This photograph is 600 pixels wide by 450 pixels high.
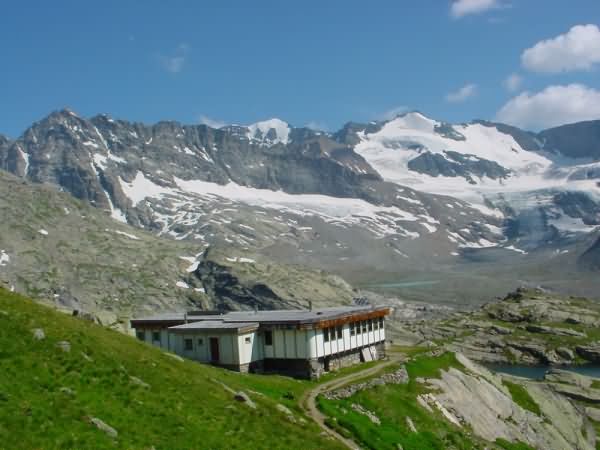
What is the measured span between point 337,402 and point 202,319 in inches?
883

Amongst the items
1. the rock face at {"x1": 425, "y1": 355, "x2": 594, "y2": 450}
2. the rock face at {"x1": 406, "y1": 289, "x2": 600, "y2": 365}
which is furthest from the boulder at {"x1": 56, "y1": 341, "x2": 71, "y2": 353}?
the rock face at {"x1": 406, "y1": 289, "x2": 600, "y2": 365}

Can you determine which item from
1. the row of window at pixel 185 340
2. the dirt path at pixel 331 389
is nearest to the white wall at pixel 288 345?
the row of window at pixel 185 340

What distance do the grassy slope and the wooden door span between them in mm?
12305

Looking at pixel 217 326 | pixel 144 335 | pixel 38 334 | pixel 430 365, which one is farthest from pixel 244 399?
pixel 144 335

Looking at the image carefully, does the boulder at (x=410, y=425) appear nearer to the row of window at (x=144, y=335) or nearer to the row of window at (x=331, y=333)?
the row of window at (x=331, y=333)

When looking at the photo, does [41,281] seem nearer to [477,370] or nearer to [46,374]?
[477,370]

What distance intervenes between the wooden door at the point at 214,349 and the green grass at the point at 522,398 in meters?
26.7

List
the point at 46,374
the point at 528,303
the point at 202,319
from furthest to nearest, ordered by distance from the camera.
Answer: the point at 528,303 < the point at 202,319 < the point at 46,374

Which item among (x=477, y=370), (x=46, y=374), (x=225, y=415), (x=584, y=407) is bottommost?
(x=584, y=407)

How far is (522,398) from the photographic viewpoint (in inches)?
2356

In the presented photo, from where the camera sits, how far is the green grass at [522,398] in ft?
191

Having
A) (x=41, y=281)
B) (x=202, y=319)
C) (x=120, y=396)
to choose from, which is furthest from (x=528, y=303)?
(x=120, y=396)

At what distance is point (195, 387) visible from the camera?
3092 centimetres

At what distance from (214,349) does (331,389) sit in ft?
34.8
